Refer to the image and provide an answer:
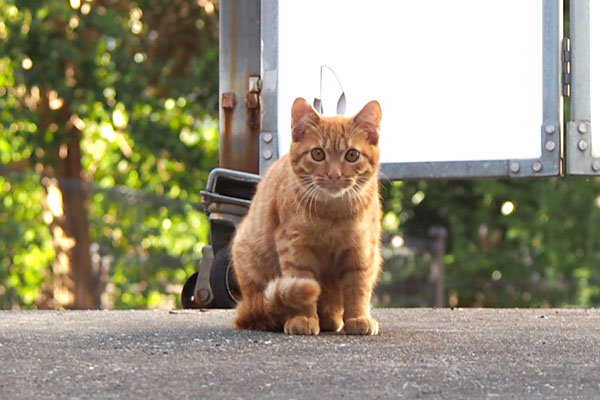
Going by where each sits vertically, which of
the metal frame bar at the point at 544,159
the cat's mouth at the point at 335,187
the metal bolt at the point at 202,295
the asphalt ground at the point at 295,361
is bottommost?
the asphalt ground at the point at 295,361

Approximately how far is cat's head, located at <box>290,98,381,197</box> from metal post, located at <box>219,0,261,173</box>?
1904 millimetres

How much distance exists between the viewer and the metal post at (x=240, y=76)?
571 centimetres

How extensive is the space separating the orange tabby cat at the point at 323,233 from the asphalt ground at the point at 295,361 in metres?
0.12

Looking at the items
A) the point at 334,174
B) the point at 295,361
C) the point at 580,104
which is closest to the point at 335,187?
the point at 334,174

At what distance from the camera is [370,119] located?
3805mm

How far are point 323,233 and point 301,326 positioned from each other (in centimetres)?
32

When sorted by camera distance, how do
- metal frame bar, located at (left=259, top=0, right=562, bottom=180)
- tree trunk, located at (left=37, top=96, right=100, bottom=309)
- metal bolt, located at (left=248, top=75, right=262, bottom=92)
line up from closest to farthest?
metal frame bar, located at (left=259, top=0, right=562, bottom=180) < metal bolt, located at (left=248, top=75, right=262, bottom=92) < tree trunk, located at (left=37, top=96, right=100, bottom=309)

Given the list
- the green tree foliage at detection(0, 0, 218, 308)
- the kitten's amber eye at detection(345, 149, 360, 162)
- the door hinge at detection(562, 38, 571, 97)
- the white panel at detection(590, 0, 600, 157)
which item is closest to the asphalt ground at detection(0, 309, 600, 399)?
the kitten's amber eye at detection(345, 149, 360, 162)

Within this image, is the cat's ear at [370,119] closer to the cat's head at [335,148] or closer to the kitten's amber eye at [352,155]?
the cat's head at [335,148]

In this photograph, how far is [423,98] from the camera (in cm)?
519

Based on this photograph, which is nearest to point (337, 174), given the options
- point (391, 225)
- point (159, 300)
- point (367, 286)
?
point (367, 286)

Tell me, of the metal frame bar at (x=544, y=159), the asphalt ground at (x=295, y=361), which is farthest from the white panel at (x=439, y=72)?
the asphalt ground at (x=295, y=361)

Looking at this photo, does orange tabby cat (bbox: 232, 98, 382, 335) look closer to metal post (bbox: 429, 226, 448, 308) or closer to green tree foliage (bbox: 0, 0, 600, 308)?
green tree foliage (bbox: 0, 0, 600, 308)

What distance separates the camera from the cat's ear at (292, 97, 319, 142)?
379 cm
